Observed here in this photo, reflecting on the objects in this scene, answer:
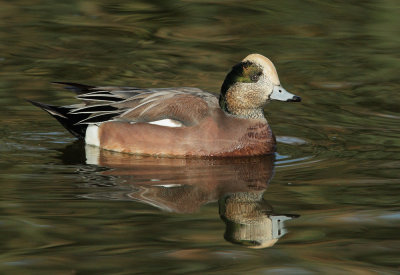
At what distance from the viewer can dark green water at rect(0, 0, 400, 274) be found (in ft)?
17.3

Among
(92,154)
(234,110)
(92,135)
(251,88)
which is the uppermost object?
(251,88)

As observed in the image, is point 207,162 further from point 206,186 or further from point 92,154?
point 92,154

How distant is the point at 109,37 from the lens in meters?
11.7

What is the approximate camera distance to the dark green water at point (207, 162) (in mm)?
5277

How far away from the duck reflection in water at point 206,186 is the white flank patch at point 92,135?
7cm

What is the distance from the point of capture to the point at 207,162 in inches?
304

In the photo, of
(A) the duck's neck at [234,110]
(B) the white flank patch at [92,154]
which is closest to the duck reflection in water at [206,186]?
(B) the white flank patch at [92,154]

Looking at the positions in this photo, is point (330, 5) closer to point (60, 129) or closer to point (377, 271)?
point (60, 129)

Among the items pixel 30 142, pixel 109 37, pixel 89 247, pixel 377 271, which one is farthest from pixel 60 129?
pixel 377 271

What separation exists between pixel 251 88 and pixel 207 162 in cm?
84

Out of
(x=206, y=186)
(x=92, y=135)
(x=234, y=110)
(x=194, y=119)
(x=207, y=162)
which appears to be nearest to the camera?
(x=206, y=186)

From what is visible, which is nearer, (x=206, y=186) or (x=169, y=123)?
(x=206, y=186)

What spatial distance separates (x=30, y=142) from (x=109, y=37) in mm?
3743

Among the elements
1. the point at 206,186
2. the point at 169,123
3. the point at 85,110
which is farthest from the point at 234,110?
the point at 206,186
